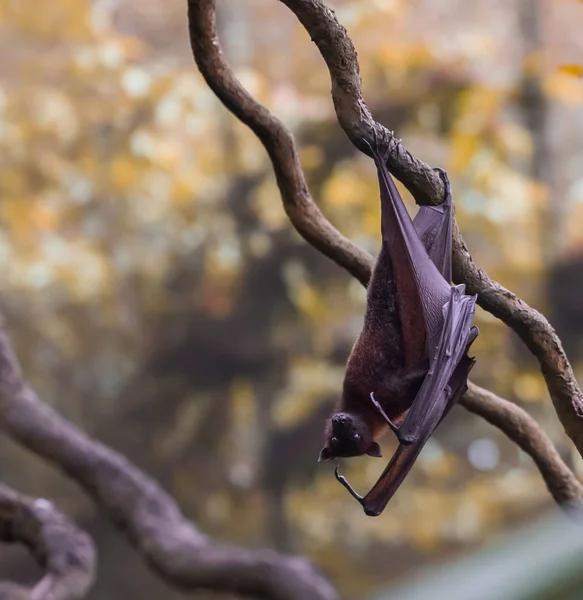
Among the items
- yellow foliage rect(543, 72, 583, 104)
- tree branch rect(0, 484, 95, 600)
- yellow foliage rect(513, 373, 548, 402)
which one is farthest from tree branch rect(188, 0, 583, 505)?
yellow foliage rect(543, 72, 583, 104)

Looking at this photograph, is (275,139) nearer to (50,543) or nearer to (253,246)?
(50,543)

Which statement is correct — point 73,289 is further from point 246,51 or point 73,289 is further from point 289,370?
point 246,51

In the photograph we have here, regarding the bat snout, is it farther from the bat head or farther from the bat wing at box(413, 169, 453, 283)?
the bat wing at box(413, 169, 453, 283)

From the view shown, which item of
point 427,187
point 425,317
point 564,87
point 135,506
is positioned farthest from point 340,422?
point 564,87

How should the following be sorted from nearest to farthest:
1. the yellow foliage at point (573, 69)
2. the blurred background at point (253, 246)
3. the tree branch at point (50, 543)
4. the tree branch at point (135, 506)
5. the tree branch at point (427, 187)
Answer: the tree branch at point (427, 187) → the yellow foliage at point (573, 69) → the tree branch at point (50, 543) → the tree branch at point (135, 506) → the blurred background at point (253, 246)

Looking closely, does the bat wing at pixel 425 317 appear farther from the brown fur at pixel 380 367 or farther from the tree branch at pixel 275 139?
the tree branch at pixel 275 139

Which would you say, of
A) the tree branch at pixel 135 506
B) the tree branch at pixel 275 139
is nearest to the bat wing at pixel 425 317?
the tree branch at pixel 275 139
